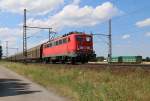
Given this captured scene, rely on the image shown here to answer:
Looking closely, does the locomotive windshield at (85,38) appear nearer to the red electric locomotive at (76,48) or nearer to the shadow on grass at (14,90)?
the red electric locomotive at (76,48)

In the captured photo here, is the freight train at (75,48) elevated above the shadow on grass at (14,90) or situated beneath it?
elevated above

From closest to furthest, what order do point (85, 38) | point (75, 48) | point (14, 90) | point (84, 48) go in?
point (14, 90) < point (75, 48) < point (84, 48) < point (85, 38)

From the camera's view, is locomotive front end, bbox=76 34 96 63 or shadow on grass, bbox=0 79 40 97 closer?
shadow on grass, bbox=0 79 40 97

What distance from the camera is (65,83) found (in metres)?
21.0

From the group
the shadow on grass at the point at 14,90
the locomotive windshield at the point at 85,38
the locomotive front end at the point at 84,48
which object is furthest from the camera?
the locomotive windshield at the point at 85,38

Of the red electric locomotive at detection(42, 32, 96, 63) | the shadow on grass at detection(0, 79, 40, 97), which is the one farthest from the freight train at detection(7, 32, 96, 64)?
the shadow on grass at detection(0, 79, 40, 97)

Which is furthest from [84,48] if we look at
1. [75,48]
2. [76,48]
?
[75,48]

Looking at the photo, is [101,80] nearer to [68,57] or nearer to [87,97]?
[87,97]

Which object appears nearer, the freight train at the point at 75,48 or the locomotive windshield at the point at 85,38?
the freight train at the point at 75,48

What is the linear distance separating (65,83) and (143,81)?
6294 mm

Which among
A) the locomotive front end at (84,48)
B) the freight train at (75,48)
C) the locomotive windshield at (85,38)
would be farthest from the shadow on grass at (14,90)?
the locomotive windshield at (85,38)

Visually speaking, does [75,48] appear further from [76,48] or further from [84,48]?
[84,48]

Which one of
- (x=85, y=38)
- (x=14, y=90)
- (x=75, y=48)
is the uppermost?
(x=85, y=38)

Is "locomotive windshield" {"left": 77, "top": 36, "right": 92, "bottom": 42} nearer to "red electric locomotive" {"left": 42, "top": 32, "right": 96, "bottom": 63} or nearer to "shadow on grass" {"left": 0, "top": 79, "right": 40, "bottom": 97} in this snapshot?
"red electric locomotive" {"left": 42, "top": 32, "right": 96, "bottom": 63}
